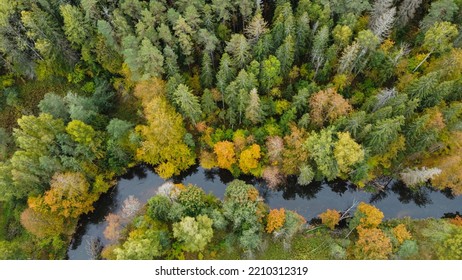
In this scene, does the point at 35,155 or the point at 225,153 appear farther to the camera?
the point at 225,153

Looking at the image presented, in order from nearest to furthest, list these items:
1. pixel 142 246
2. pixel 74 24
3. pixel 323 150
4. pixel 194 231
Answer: pixel 142 246, pixel 194 231, pixel 323 150, pixel 74 24

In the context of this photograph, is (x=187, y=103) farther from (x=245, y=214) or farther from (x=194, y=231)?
(x=194, y=231)

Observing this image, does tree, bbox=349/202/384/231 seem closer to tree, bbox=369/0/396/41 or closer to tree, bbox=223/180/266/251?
tree, bbox=223/180/266/251

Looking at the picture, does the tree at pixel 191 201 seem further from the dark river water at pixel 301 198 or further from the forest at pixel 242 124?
the dark river water at pixel 301 198

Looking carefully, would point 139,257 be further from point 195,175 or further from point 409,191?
point 409,191

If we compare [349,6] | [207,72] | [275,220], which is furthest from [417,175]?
[207,72]
